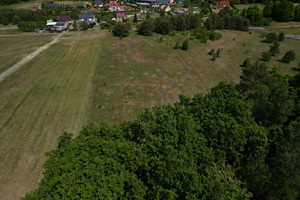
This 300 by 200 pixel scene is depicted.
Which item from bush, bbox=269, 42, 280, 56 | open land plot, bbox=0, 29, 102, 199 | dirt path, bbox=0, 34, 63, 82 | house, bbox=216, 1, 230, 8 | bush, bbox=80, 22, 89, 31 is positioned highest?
house, bbox=216, 1, 230, 8

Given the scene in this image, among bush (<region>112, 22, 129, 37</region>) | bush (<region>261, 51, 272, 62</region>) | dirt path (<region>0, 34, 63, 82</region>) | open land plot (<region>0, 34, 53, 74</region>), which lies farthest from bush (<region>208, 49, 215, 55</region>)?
open land plot (<region>0, 34, 53, 74</region>)

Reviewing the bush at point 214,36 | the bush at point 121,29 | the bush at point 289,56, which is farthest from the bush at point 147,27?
the bush at point 289,56

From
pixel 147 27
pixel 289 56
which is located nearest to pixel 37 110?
pixel 147 27

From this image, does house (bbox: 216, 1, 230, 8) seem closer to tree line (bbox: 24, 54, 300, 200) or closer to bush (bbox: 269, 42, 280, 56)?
bush (bbox: 269, 42, 280, 56)

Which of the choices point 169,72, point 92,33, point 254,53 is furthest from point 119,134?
point 92,33

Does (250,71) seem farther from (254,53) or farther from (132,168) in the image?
(254,53)

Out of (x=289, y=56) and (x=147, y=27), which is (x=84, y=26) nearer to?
(x=147, y=27)
